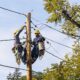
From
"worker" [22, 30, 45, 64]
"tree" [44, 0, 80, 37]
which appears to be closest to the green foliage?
"tree" [44, 0, 80, 37]

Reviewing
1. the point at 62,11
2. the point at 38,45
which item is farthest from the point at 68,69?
the point at 38,45

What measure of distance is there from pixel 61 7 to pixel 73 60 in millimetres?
7537

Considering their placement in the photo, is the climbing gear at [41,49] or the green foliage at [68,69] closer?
the climbing gear at [41,49]

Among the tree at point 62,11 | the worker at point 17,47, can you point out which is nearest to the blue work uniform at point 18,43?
the worker at point 17,47

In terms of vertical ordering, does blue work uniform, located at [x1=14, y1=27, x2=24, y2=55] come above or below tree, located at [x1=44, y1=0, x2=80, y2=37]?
below

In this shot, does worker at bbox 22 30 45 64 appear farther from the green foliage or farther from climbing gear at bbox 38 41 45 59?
the green foliage

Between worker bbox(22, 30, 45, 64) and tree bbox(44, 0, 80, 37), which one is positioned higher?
A: tree bbox(44, 0, 80, 37)

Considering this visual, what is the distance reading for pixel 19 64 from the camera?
18.9 metres

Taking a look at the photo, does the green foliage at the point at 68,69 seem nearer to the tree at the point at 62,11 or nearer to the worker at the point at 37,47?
the tree at the point at 62,11

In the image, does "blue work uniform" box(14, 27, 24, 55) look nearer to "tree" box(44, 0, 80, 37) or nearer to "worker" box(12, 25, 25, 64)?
"worker" box(12, 25, 25, 64)

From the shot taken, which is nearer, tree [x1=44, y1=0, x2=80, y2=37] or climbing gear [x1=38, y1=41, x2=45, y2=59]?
climbing gear [x1=38, y1=41, x2=45, y2=59]

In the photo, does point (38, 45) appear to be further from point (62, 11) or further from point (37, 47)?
point (62, 11)

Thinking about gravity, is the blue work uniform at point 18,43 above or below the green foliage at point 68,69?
below

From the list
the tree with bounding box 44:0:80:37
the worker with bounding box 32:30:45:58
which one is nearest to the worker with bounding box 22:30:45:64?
the worker with bounding box 32:30:45:58
